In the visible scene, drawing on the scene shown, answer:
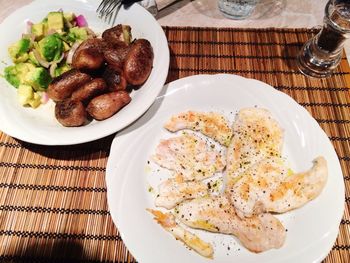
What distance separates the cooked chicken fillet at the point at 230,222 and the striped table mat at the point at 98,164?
0.95 feet

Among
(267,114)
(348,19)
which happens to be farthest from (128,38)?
Answer: (348,19)

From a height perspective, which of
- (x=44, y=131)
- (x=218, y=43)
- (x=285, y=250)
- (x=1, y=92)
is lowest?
(x=285, y=250)

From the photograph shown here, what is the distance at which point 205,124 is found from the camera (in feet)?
5.70

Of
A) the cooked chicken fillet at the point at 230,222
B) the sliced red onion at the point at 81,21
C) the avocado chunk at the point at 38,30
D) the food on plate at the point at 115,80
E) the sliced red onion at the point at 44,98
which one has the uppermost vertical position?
the avocado chunk at the point at 38,30

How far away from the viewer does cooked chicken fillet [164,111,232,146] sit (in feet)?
5.64

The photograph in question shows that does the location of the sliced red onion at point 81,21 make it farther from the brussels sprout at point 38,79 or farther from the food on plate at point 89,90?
the food on plate at point 89,90

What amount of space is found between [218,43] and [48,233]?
144cm

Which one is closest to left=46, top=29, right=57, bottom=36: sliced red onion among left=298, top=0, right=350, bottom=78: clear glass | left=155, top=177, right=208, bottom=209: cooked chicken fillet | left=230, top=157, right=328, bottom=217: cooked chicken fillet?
left=155, top=177, right=208, bottom=209: cooked chicken fillet

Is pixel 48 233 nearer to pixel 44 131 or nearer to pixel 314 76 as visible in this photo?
pixel 44 131

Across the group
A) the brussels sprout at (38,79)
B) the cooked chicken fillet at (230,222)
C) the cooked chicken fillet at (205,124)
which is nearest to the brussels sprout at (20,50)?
the brussels sprout at (38,79)

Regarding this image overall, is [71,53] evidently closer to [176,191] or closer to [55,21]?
[55,21]

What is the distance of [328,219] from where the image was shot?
1.46 m

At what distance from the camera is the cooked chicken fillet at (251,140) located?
5.37 feet

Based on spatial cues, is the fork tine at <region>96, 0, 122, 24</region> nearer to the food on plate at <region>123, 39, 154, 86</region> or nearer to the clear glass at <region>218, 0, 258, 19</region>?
the food on plate at <region>123, 39, 154, 86</region>
